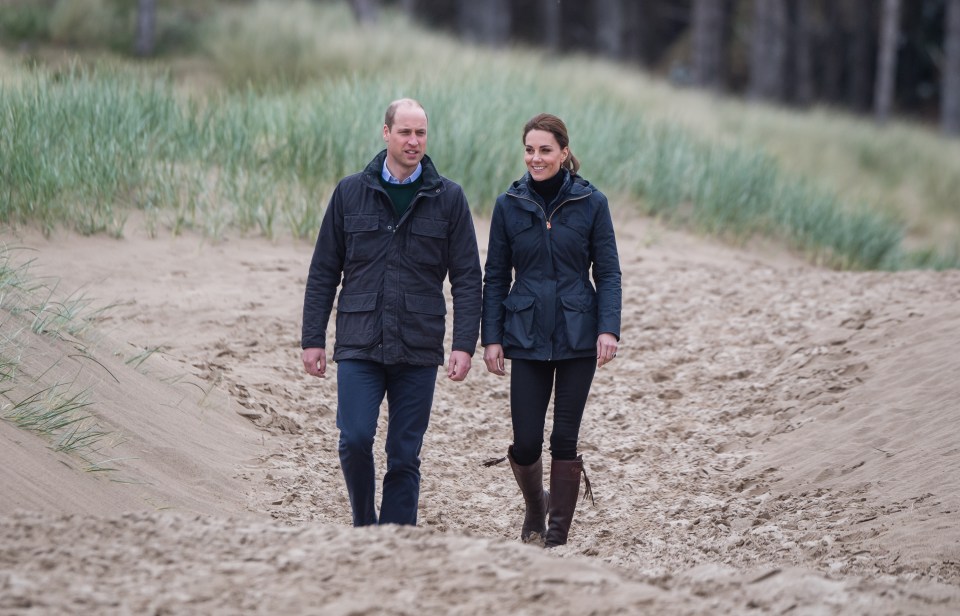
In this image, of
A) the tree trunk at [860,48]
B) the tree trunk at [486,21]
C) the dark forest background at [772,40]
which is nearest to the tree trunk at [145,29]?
the dark forest background at [772,40]

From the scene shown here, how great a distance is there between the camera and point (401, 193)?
460cm

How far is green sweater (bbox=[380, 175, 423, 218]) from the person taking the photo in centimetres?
460

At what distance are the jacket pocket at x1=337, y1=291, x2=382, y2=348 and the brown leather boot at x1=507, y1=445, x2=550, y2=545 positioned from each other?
2.73ft

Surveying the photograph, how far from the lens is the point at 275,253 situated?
8.91 m

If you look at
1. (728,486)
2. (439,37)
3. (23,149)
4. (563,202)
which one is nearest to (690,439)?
(728,486)

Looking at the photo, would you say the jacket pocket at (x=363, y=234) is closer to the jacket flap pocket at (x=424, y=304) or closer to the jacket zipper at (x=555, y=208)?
the jacket flap pocket at (x=424, y=304)

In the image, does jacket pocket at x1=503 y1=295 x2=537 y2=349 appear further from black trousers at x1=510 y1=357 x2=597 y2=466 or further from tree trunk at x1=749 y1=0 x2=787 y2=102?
tree trunk at x1=749 y1=0 x2=787 y2=102

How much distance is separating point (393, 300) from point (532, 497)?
42.7 inches

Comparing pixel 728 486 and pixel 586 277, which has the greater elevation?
pixel 586 277

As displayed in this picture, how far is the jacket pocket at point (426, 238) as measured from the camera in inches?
180

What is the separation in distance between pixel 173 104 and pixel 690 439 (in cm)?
574

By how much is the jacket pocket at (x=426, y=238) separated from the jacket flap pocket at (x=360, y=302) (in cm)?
23

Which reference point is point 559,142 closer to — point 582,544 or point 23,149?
point 582,544

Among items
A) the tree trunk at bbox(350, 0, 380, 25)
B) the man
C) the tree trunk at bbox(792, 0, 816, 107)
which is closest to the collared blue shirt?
the man
